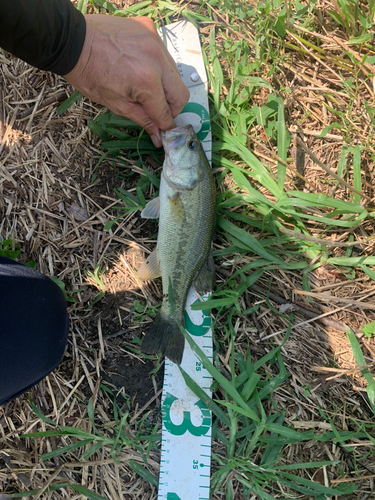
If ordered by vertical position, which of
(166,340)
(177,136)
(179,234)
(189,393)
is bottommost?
(189,393)

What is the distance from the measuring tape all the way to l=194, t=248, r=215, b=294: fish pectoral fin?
117 millimetres

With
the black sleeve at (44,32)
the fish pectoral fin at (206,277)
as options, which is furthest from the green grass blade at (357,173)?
the black sleeve at (44,32)

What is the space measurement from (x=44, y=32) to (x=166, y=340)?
2.49m

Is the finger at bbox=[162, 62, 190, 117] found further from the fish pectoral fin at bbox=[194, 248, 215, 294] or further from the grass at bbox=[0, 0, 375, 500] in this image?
the fish pectoral fin at bbox=[194, 248, 215, 294]

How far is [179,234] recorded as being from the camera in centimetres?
295

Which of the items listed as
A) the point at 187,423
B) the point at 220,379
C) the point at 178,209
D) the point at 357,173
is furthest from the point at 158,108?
the point at 187,423

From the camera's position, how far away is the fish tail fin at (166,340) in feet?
9.86

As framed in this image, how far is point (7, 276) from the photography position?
255 cm

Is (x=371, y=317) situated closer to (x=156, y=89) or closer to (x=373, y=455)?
(x=373, y=455)

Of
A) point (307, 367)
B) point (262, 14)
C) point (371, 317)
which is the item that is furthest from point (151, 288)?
point (262, 14)

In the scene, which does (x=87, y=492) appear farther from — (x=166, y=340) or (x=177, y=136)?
(x=177, y=136)

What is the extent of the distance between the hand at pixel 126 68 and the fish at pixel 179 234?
319 mm

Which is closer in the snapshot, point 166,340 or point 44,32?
point 44,32

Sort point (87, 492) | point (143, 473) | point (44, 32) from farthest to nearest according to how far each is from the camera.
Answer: point (143, 473) → point (87, 492) → point (44, 32)
